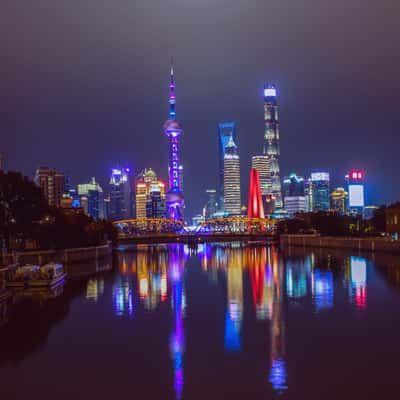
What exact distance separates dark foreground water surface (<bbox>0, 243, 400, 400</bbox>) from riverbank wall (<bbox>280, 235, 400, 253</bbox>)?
31840mm

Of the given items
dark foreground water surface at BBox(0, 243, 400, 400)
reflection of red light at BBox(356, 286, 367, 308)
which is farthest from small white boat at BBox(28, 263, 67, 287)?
reflection of red light at BBox(356, 286, 367, 308)

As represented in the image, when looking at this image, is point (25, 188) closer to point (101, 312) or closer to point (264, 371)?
point (101, 312)

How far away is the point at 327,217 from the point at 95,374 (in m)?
89.1

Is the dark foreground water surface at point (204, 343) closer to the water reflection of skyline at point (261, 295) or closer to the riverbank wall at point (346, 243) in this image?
the water reflection of skyline at point (261, 295)

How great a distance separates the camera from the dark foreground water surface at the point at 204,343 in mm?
15031

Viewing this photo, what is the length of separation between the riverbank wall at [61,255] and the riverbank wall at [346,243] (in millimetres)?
29151

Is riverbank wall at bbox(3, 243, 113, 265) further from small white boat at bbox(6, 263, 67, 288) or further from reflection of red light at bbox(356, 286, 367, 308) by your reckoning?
reflection of red light at bbox(356, 286, 367, 308)

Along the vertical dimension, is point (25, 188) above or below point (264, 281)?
above

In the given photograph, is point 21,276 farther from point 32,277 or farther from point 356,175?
point 356,175

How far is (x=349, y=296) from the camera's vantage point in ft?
102

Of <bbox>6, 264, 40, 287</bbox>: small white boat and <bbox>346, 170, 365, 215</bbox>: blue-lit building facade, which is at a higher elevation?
<bbox>346, 170, 365, 215</bbox>: blue-lit building facade

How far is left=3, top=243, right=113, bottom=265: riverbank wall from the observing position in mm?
49594

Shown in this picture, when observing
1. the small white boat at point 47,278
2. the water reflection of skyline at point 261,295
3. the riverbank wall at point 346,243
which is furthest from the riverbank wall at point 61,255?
the riverbank wall at point 346,243

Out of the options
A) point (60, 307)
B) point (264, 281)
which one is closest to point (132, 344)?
point (60, 307)
